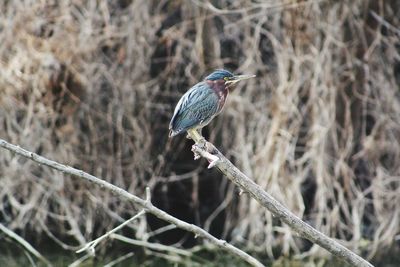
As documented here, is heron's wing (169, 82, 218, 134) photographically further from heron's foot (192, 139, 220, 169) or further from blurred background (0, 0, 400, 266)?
blurred background (0, 0, 400, 266)

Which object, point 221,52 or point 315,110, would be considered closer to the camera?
point 315,110

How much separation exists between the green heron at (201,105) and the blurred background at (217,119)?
2020mm

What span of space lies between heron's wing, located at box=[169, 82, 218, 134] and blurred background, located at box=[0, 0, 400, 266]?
83.4 inches

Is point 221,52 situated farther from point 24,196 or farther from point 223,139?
point 24,196

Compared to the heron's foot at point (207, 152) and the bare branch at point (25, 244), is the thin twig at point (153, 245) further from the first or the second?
the heron's foot at point (207, 152)

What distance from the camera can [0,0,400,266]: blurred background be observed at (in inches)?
221

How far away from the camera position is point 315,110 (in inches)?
226

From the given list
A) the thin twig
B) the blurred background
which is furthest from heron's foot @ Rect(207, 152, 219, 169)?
the thin twig

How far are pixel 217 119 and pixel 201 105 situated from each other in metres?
2.69

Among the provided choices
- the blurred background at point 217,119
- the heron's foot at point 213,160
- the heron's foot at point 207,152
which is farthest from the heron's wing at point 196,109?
the blurred background at point 217,119

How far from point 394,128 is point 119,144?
202cm

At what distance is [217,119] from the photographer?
242 inches

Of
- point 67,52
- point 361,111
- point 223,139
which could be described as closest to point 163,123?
point 223,139

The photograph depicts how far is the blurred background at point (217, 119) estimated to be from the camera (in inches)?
221
